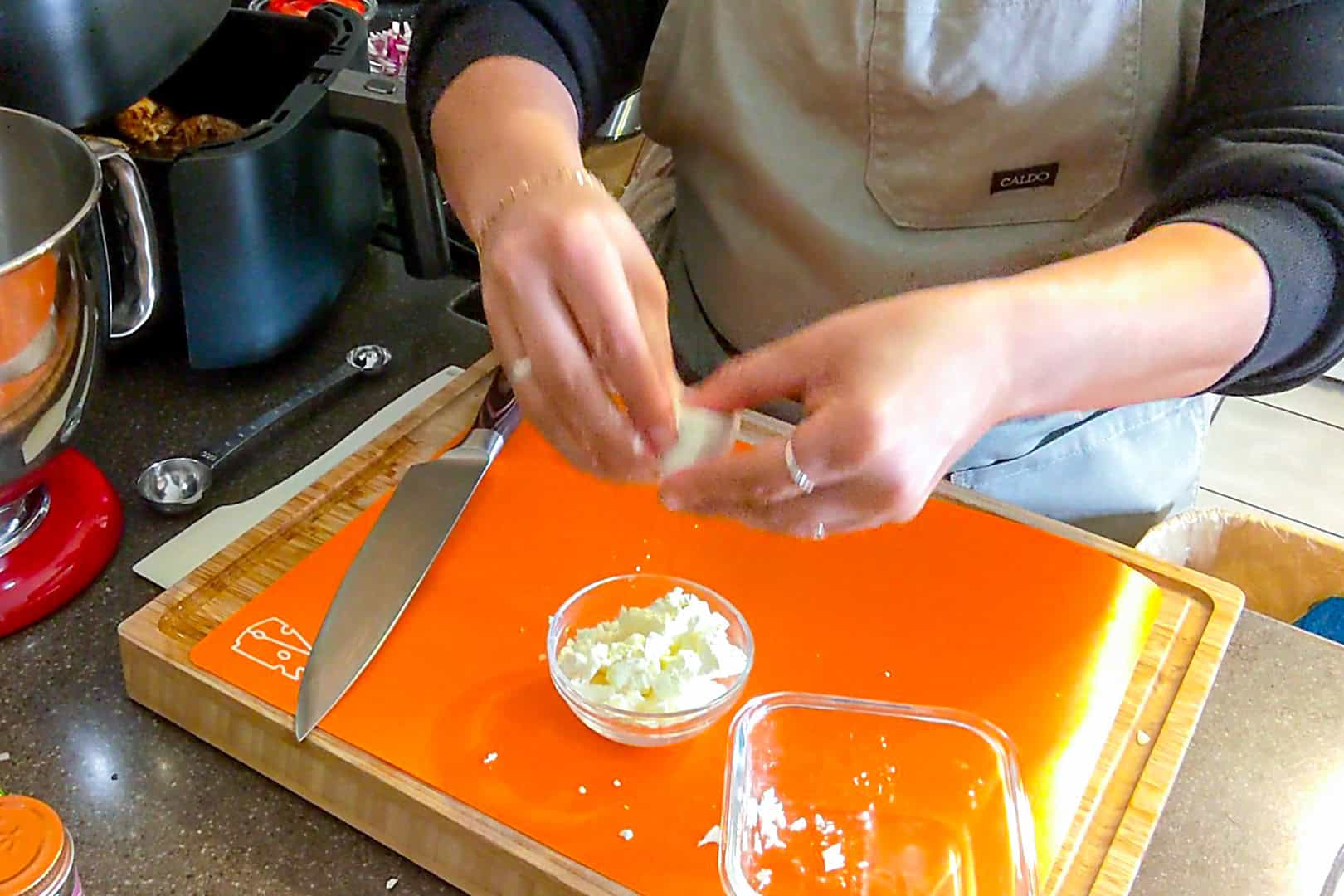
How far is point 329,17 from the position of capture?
0.82m

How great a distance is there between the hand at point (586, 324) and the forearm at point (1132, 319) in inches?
5.3

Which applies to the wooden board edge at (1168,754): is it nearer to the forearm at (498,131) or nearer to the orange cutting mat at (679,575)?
the orange cutting mat at (679,575)

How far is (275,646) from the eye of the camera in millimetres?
605

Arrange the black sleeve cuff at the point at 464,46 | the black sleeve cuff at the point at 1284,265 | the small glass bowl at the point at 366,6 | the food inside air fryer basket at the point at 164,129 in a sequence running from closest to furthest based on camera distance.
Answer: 1. the black sleeve cuff at the point at 1284,265
2. the black sleeve cuff at the point at 464,46
3. the food inside air fryer basket at the point at 164,129
4. the small glass bowl at the point at 366,6

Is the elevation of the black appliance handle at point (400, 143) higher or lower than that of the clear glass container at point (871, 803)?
higher

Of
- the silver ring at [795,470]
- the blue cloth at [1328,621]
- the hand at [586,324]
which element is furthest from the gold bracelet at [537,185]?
the blue cloth at [1328,621]

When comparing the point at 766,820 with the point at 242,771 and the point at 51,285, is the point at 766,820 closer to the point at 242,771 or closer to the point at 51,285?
the point at 242,771

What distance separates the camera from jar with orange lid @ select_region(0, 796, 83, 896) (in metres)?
0.44

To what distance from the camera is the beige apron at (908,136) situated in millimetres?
666

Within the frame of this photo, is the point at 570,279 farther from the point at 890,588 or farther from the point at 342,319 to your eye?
the point at 342,319

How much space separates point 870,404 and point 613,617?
25 centimetres

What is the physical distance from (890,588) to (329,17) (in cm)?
53

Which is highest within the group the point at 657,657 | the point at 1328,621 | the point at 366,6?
the point at 366,6

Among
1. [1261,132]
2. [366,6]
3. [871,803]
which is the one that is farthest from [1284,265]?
[366,6]
